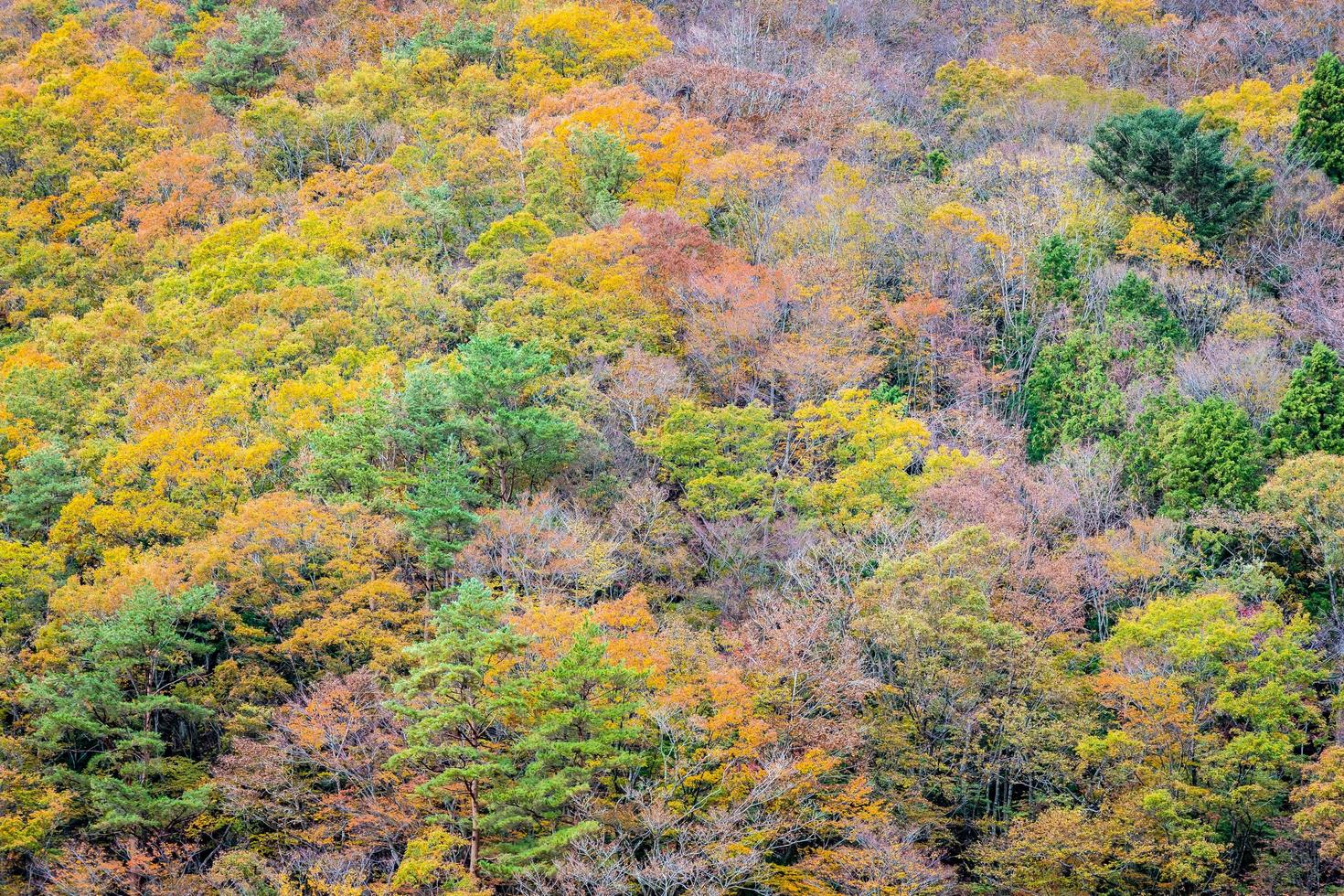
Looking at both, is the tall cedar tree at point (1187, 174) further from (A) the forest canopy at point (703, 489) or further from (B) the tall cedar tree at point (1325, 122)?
(B) the tall cedar tree at point (1325, 122)

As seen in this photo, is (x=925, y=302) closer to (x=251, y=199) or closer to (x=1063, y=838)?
(x=1063, y=838)

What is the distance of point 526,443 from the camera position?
115 ft

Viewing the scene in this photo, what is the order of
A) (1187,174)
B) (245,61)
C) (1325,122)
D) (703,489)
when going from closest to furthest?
(703,489), (1187,174), (1325,122), (245,61)

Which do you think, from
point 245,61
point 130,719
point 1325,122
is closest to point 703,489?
point 130,719

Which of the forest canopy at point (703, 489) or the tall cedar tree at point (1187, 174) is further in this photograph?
the tall cedar tree at point (1187, 174)

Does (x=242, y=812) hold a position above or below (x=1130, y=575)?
below

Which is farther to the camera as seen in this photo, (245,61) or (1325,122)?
(245,61)

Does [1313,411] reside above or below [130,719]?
above

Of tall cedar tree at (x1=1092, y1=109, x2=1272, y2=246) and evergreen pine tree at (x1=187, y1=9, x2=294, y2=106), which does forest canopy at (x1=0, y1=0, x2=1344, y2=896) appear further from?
evergreen pine tree at (x1=187, y1=9, x2=294, y2=106)

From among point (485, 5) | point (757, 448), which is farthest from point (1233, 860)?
point (485, 5)

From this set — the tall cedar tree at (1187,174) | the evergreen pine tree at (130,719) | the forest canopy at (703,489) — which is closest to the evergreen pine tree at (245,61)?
the forest canopy at (703,489)

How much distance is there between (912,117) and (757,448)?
925 inches

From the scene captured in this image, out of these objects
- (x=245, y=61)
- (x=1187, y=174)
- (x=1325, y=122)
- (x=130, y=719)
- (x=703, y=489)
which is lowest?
(x=130, y=719)

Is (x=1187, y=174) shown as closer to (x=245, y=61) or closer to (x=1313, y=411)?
(x=1313, y=411)
